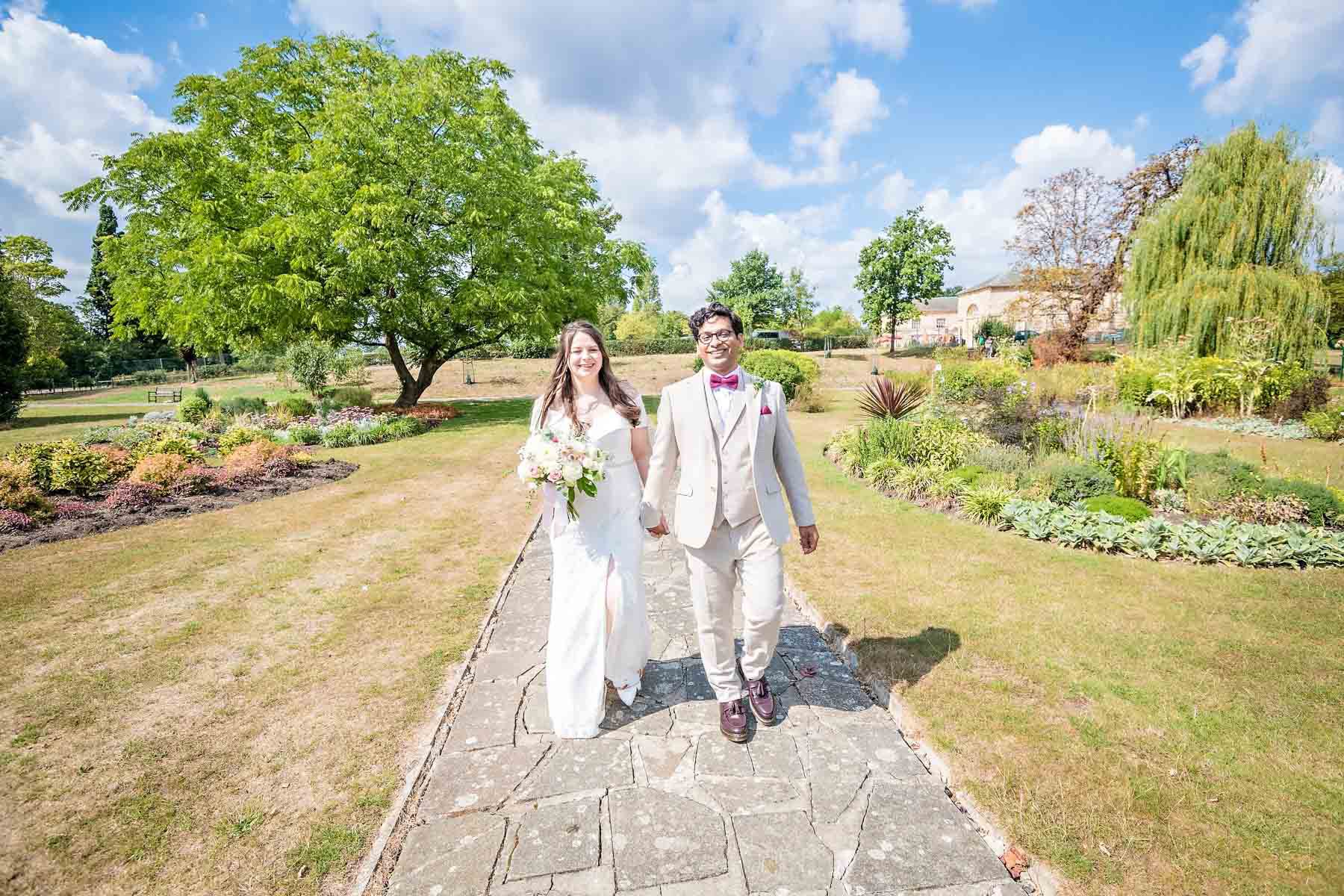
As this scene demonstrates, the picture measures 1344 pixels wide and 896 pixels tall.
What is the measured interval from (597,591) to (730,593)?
75 cm

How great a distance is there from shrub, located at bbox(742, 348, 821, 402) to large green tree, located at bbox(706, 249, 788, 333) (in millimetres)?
35957

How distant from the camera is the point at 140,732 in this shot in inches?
137

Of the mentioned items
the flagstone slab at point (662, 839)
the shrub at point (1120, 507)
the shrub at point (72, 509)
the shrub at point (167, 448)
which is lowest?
the flagstone slab at point (662, 839)

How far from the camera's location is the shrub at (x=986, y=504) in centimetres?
702

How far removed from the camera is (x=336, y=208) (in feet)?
53.3

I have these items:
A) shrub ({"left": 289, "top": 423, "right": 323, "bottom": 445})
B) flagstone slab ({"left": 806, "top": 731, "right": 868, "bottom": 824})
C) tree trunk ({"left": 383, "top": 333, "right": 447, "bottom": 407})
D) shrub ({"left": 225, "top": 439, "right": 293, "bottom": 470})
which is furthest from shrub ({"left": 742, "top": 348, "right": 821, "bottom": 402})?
flagstone slab ({"left": 806, "top": 731, "right": 868, "bottom": 824})

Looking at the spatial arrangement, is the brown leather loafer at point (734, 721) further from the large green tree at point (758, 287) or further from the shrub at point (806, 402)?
the large green tree at point (758, 287)

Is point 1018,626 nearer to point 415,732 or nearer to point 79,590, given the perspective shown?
point 415,732

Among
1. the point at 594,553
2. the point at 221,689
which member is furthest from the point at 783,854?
the point at 221,689

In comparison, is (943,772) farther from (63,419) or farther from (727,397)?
(63,419)

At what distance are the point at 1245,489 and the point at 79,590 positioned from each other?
1207 cm

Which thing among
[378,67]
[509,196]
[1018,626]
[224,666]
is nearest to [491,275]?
[509,196]

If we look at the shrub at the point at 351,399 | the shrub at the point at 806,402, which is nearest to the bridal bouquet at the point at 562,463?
the shrub at the point at 806,402

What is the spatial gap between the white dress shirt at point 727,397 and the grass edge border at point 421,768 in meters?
2.38
